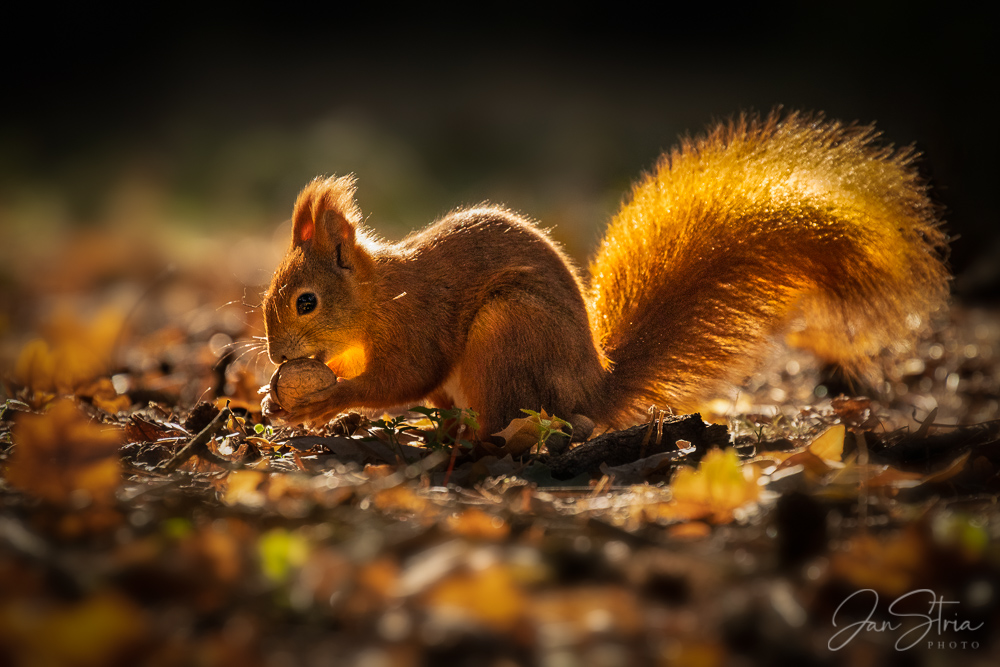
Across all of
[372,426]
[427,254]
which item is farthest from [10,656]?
[427,254]

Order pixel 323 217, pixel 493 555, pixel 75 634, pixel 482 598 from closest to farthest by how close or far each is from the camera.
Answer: pixel 75 634 < pixel 482 598 < pixel 493 555 < pixel 323 217

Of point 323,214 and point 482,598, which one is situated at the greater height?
point 323,214

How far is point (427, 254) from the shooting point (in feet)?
8.78

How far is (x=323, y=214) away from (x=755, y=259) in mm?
1369

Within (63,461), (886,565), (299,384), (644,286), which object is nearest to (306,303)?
(299,384)

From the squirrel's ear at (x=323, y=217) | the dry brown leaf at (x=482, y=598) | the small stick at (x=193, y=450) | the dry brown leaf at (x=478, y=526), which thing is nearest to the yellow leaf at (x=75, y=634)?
the dry brown leaf at (x=482, y=598)

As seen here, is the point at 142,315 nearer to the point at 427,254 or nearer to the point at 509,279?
the point at 427,254

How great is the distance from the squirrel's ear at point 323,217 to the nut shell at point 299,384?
46 centimetres

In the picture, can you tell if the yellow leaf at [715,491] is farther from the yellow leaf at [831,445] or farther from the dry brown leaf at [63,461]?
the dry brown leaf at [63,461]

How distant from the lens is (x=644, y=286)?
249cm

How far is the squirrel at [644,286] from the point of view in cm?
212

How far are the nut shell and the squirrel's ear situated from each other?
18.2 inches

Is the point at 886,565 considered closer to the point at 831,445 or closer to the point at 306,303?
the point at 831,445

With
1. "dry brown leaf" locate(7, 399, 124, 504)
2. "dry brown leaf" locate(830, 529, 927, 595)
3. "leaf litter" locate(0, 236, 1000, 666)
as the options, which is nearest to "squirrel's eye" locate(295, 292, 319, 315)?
"leaf litter" locate(0, 236, 1000, 666)
